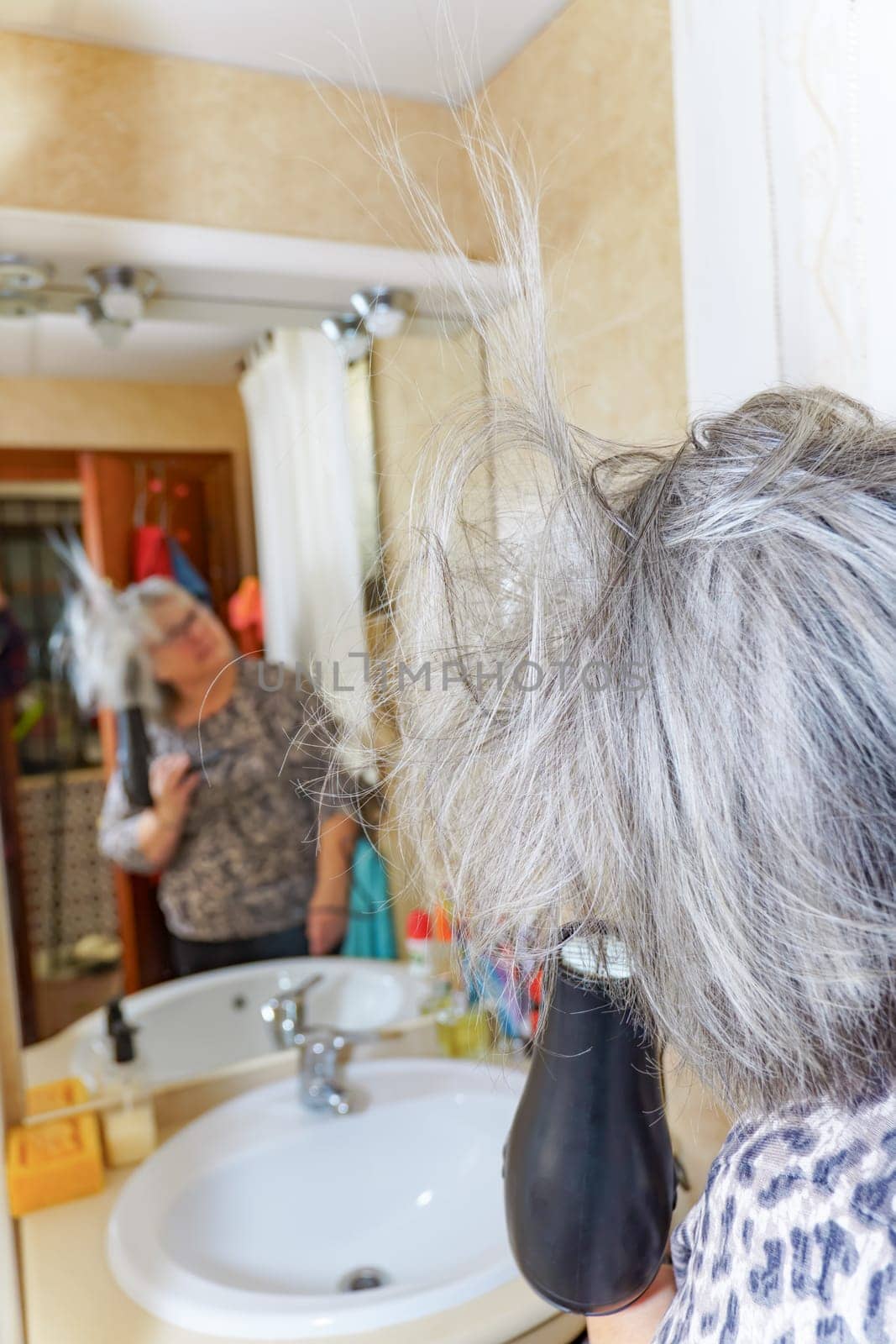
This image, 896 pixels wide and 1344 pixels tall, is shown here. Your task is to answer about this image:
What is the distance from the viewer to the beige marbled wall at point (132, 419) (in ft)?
3.26

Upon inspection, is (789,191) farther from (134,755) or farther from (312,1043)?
(312,1043)

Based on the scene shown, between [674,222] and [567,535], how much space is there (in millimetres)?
660

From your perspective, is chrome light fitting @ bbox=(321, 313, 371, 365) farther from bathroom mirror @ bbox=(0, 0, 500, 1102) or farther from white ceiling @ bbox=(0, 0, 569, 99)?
white ceiling @ bbox=(0, 0, 569, 99)

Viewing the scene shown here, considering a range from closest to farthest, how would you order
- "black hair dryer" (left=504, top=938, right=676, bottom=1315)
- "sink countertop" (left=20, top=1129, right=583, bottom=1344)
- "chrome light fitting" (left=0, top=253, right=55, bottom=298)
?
"black hair dryer" (left=504, top=938, right=676, bottom=1315) < "sink countertop" (left=20, top=1129, right=583, bottom=1344) < "chrome light fitting" (left=0, top=253, right=55, bottom=298)

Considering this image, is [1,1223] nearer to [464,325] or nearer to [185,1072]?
[185,1072]

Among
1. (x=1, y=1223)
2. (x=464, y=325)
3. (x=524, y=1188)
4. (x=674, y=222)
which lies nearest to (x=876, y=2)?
(x=674, y=222)

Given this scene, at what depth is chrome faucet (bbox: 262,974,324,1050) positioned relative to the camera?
1161mm

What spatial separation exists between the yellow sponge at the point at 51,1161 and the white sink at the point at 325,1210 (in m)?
0.06

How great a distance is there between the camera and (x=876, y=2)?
25.3 inches

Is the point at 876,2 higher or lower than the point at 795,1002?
higher

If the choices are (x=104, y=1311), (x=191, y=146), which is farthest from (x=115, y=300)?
(x=104, y=1311)

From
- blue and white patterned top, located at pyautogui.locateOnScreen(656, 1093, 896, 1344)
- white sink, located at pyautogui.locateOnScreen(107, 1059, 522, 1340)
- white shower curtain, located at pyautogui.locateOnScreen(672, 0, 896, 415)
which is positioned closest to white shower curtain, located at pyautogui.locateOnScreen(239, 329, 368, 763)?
white shower curtain, located at pyautogui.locateOnScreen(672, 0, 896, 415)

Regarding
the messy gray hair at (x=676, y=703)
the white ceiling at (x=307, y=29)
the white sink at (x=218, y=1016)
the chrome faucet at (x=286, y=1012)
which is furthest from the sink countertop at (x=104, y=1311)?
the white ceiling at (x=307, y=29)

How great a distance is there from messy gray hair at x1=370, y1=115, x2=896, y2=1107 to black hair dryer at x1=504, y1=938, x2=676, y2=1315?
0.24ft
